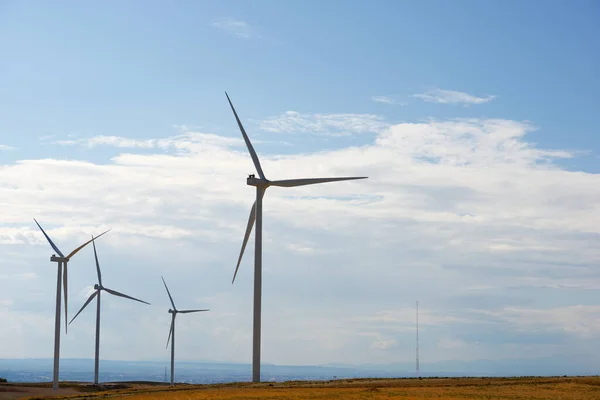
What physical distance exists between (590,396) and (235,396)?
3010cm

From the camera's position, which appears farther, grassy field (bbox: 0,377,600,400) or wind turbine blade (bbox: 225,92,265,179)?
wind turbine blade (bbox: 225,92,265,179)

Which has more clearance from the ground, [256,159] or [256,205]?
[256,159]

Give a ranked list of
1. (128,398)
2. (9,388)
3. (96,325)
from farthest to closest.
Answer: (96,325) → (9,388) → (128,398)

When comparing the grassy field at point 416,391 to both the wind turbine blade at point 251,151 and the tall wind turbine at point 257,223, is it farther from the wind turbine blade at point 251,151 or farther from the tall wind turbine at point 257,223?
the wind turbine blade at point 251,151

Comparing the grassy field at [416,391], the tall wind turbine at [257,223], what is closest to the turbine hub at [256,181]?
the tall wind turbine at [257,223]

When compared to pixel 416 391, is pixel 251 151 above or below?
above

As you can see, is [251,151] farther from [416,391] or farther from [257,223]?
[416,391]

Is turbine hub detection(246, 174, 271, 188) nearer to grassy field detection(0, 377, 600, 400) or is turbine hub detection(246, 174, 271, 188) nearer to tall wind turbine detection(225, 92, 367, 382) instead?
tall wind turbine detection(225, 92, 367, 382)

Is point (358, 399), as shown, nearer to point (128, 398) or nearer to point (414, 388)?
point (414, 388)

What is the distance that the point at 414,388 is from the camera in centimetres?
7875

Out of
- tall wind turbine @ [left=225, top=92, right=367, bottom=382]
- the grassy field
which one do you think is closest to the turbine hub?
tall wind turbine @ [left=225, top=92, right=367, bottom=382]

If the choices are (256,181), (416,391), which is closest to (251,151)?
(256,181)

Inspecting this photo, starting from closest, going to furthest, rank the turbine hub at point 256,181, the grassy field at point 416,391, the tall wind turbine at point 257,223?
the grassy field at point 416,391 < the tall wind turbine at point 257,223 < the turbine hub at point 256,181

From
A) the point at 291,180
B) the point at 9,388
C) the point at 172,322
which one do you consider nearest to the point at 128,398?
the point at 291,180
